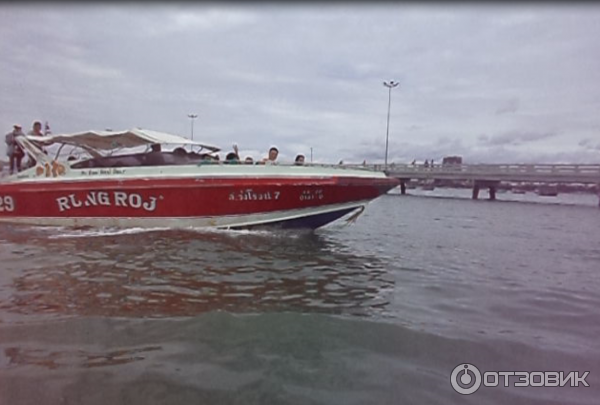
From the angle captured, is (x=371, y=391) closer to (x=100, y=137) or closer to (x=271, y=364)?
(x=271, y=364)

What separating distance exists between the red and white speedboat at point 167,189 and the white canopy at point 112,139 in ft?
0.08

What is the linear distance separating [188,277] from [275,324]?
Answer: 2006 millimetres

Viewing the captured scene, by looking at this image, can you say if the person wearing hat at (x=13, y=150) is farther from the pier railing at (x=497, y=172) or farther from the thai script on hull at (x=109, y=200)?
the pier railing at (x=497, y=172)

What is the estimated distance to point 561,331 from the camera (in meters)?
4.20

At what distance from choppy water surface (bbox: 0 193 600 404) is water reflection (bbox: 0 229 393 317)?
0.03 meters

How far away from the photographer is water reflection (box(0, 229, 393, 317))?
14.3 ft

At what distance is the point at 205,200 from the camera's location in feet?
30.1

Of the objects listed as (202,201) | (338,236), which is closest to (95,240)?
(202,201)

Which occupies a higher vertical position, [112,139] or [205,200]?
[112,139]

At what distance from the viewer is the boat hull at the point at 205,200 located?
894 centimetres
